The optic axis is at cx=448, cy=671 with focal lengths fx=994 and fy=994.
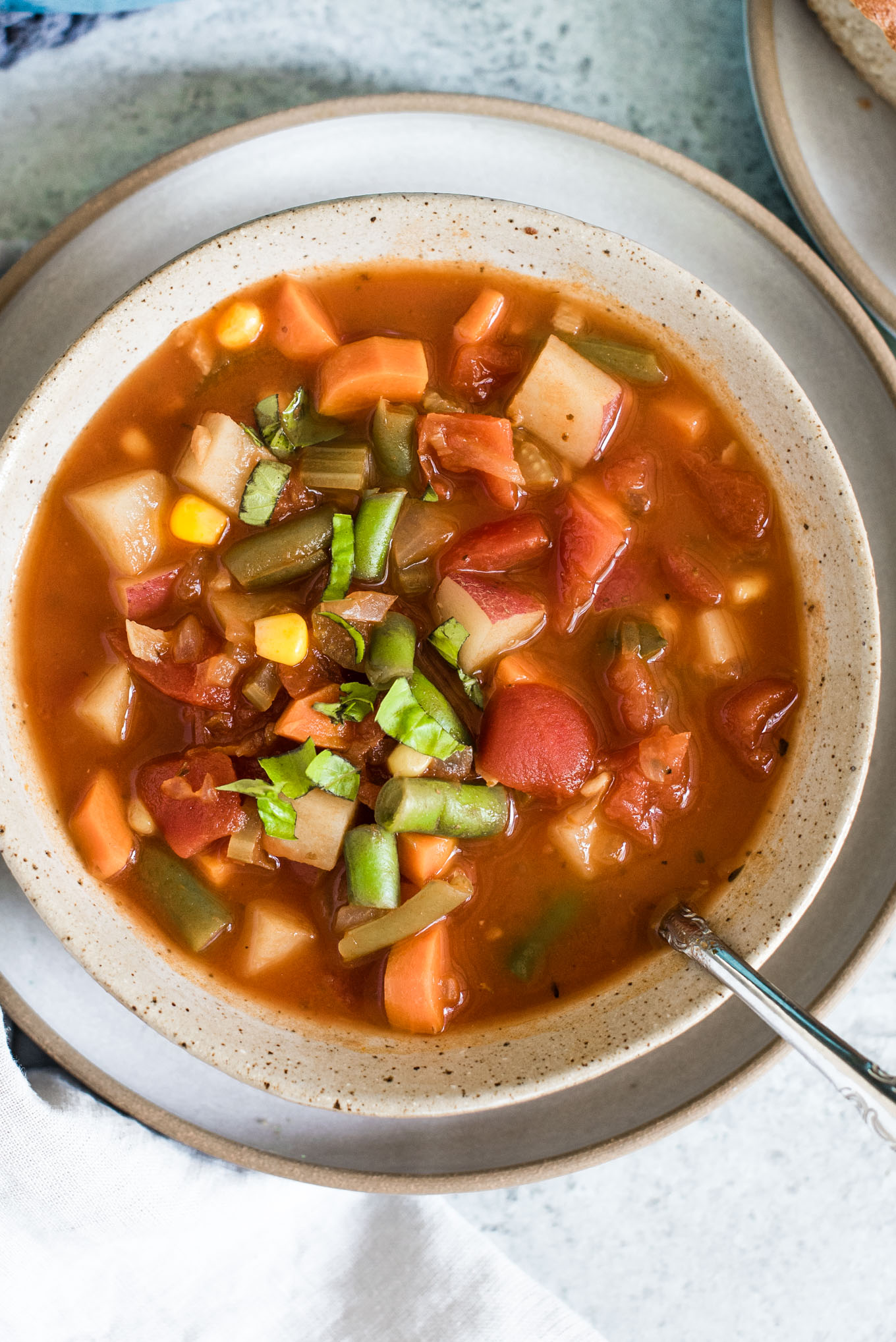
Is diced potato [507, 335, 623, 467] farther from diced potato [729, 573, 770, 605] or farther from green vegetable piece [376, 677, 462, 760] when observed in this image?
green vegetable piece [376, 677, 462, 760]

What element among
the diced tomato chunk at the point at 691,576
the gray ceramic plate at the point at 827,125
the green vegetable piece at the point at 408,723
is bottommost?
the green vegetable piece at the point at 408,723

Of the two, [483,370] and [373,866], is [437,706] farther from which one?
[483,370]

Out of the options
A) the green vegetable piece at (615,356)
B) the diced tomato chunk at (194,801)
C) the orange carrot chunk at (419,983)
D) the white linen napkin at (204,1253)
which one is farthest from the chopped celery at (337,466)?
the white linen napkin at (204,1253)

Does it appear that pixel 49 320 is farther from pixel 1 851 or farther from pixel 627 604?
pixel 627 604

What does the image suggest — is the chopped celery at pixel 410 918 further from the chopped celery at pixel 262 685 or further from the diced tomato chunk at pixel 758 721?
the diced tomato chunk at pixel 758 721

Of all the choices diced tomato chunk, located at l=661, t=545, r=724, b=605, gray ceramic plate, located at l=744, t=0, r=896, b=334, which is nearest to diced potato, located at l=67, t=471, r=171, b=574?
diced tomato chunk, located at l=661, t=545, r=724, b=605

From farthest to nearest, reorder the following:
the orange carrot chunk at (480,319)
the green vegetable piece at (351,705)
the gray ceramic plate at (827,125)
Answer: the gray ceramic plate at (827,125), the orange carrot chunk at (480,319), the green vegetable piece at (351,705)
